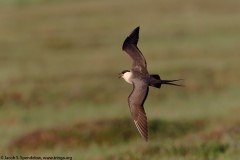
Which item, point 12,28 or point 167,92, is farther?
point 12,28

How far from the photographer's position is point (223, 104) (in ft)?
66.0

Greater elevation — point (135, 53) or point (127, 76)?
point (135, 53)

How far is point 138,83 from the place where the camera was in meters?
9.66

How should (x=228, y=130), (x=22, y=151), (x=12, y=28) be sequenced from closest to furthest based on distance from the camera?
(x=228, y=130)
(x=22, y=151)
(x=12, y=28)

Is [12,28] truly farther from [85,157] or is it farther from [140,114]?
[140,114]

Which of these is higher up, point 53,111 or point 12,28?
point 12,28

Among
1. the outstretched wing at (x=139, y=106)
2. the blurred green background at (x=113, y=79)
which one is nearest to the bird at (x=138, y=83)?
the outstretched wing at (x=139, y=106)

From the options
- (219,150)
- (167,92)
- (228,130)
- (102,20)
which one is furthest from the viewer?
(102,20)

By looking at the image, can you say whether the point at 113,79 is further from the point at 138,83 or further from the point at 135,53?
the point at 138,83

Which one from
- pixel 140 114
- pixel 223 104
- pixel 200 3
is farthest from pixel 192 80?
pixel 200 3

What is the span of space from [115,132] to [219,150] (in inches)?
212

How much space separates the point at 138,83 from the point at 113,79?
15000 mm

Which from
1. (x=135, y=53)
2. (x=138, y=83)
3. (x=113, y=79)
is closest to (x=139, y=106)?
(x=138, y=83)

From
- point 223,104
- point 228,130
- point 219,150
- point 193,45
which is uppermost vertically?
point 193,45
